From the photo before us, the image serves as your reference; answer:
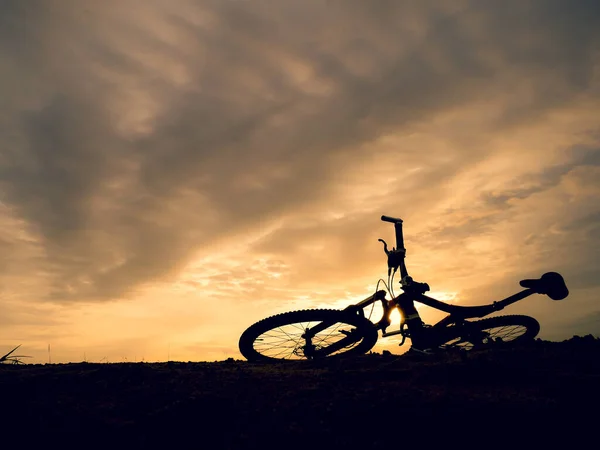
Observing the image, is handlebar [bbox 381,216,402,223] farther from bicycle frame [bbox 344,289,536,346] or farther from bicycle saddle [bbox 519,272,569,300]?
bicycle saddle [bbox 519,272,569,300]

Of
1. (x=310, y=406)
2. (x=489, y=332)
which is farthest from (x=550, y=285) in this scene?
(x=310, y=406)

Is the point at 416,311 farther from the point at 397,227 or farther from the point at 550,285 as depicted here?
the point at 550,285

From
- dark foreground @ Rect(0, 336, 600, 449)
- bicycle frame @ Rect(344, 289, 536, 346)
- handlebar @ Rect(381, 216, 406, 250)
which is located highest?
handlebar @ Rect(381, 216, 406, 250)

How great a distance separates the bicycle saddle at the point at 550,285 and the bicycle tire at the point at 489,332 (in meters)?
1.09

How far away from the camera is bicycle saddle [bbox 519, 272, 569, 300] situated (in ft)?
27.8

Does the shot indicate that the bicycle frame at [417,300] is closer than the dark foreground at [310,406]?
No

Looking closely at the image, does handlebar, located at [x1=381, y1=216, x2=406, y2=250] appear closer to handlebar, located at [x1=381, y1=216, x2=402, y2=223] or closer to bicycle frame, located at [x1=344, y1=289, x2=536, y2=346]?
handlebar, located at [x1=381, y1=216, x2=402, y2=223]

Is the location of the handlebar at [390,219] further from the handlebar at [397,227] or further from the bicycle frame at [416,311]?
the bicycle frame at [416,311]

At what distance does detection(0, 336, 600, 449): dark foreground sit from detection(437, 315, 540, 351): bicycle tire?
207cm

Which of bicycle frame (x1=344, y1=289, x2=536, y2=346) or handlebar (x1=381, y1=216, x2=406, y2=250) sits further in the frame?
handlebar (x1=381, y1=216, x2=406, y2=250)

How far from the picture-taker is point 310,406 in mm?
4258

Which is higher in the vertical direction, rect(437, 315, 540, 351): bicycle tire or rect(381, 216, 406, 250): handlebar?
rect(381, 216, 406, 250): handlebar

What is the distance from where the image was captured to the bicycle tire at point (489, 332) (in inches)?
326

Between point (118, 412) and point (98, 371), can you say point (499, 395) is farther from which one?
point (98, 371)
